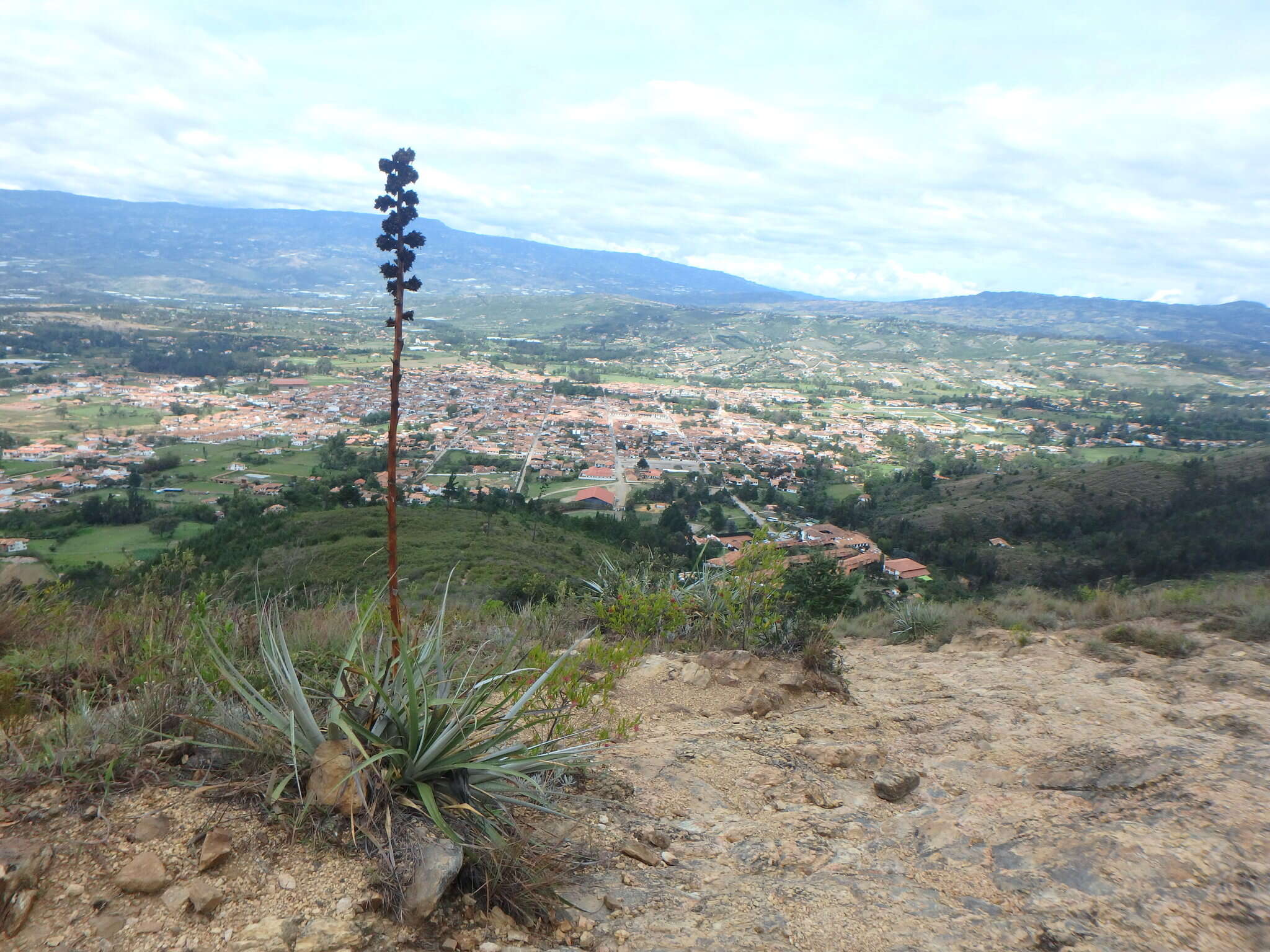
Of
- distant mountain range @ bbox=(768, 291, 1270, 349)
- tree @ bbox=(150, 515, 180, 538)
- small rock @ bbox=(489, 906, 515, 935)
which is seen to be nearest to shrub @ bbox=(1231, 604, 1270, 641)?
small rock @ bbox=(489, 906, 515, 935)

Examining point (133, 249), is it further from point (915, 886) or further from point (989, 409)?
point (915, 886)

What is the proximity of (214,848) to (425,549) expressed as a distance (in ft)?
56.4

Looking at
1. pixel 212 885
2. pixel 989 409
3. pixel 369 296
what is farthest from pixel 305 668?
pixel 369 296

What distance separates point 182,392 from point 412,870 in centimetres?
5848

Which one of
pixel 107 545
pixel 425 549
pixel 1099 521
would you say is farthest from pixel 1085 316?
pixel 107 545

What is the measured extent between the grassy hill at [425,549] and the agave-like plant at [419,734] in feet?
25.7

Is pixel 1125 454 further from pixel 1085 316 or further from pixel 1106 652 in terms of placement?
pixel 1085 316

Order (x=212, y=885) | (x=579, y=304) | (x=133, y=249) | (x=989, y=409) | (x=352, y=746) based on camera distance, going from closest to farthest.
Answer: (x=212, y=885) → (x=352, y=746) → (x=989, y=409) → (x=579, y=304) → (x=133, y=249)

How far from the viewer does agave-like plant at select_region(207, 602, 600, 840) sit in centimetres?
258

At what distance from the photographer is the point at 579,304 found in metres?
138

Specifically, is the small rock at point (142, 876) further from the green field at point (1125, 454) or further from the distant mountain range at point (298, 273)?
the distant mountain range at point (298, 273)

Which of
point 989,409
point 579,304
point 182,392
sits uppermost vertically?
point 579,304

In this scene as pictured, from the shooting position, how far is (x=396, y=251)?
271 centimetres

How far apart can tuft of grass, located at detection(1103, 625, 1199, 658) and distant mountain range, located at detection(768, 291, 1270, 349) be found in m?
115
